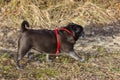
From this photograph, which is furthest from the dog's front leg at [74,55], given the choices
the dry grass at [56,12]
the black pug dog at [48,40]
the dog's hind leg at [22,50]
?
the dry grass at [56,12]

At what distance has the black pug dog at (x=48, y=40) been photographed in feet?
15.9

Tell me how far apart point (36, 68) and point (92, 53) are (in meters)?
1.19

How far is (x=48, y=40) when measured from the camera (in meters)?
4.97

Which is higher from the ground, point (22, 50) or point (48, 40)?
point (48, 40)

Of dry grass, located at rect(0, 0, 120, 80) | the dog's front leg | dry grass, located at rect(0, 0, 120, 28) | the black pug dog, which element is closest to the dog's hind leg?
the black pug dog

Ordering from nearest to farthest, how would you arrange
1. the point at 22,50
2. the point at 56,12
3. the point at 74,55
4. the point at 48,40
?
Answer: the point at 22,50 < the point at 48,40 < the point at 74,55 < the point at 56,12

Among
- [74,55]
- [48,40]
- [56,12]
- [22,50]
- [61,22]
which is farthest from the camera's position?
[56,12]

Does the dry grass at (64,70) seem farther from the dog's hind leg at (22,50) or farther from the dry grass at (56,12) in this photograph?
the dry grass at (56,12)

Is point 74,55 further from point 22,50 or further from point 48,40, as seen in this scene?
point 22,50

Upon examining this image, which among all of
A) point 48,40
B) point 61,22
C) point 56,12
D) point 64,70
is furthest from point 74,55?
point 56,12

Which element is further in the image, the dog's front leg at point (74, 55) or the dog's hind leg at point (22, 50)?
the dog's front leg at point (74, 55)

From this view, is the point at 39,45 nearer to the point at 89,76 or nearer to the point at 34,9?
the point at 89,76

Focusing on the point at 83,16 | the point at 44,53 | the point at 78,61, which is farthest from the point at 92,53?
the point at 83,16

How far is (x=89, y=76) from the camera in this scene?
4945 millimetres
